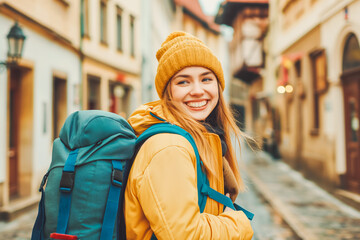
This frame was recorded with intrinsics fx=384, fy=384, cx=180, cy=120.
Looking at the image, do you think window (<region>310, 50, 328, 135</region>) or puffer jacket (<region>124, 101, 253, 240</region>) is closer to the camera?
puffer jacket (<region>124, 101, 253, 240</region>)

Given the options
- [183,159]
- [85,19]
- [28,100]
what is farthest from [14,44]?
[85,19]

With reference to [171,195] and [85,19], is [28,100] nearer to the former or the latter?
[85,19]

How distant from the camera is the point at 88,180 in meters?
1.35

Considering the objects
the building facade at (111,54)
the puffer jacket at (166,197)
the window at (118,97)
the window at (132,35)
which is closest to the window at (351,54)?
the building facade at (111,54)

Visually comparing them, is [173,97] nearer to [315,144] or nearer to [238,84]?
[315,144]

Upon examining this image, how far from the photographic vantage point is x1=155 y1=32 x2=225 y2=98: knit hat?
1691 mm

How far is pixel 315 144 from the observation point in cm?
1031

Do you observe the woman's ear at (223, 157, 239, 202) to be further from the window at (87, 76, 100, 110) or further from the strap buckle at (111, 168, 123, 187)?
the window at (87, 76, 100, 110)

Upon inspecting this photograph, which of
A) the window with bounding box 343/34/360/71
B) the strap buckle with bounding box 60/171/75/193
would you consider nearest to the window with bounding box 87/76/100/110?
the window with bounding box 343/34/360/71

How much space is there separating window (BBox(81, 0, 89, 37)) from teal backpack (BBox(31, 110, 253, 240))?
10.1 metres

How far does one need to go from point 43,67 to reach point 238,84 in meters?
35.0

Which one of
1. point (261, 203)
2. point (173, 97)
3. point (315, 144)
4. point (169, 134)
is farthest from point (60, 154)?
point (315, 144)

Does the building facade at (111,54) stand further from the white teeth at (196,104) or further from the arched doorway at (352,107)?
the white teeth at (196,104)

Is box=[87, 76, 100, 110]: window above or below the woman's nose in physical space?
above
